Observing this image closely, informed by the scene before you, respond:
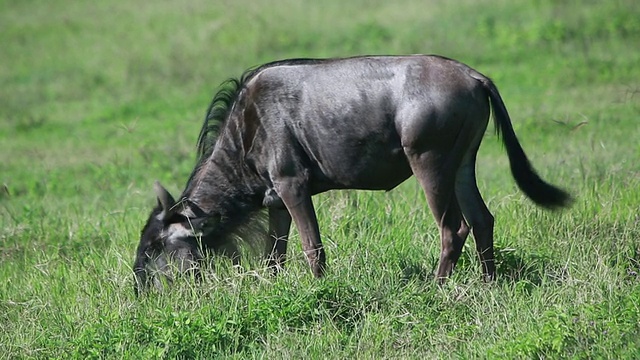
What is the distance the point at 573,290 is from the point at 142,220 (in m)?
3.96

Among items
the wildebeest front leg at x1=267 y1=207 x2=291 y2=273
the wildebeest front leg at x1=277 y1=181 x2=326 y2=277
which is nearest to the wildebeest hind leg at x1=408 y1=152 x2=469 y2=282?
the wildebeest front leg at x1=277 y1=181 x2=326 y2=277

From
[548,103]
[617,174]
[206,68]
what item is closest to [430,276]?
[617,174]

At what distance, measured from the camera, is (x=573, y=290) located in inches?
238

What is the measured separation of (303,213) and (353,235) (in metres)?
0.91

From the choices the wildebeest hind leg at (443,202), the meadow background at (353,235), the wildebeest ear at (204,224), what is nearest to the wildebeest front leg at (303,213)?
the meadow background at (353,235)

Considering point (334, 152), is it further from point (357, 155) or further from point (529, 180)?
point (529, 180)

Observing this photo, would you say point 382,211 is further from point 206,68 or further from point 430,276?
point 206,68

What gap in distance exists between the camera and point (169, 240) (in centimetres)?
696

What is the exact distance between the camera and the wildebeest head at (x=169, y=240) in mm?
6918

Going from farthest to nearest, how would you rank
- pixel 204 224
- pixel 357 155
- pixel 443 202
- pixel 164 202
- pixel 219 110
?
1. pixel 219 110
2. pixel 204 224
3. pixel 164 202
4. pixel 357 155
5. pixel 443 202

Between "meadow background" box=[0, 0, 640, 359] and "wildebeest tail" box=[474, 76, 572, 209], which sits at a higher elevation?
"wildebeest tail" box=[474, 76, 572, 209]

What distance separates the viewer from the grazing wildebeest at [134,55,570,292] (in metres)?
6.47

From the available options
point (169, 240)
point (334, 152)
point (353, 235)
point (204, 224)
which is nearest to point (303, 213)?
point (334, 152)

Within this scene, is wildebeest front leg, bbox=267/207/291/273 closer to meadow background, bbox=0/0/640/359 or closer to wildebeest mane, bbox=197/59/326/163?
meadow background, bbox=0/0/640/359
